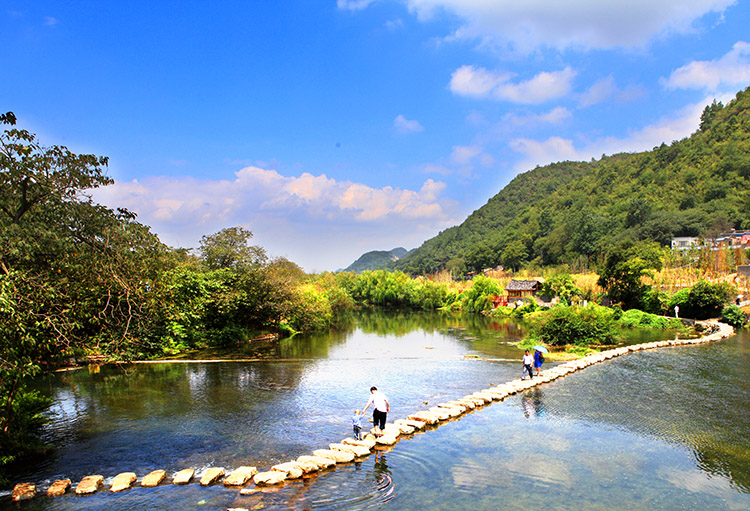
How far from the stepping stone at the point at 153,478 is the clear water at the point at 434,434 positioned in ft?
0.56

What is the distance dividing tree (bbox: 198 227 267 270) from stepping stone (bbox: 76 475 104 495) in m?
26.4

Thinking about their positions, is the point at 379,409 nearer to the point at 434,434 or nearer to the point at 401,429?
the point at 401,429

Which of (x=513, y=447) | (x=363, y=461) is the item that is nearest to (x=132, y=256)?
(x=363, y=461)

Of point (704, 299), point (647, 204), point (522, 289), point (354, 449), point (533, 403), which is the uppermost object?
point (647, 204)

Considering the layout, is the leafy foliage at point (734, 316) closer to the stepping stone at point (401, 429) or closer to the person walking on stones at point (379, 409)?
the stepping stone at point (401, 429)

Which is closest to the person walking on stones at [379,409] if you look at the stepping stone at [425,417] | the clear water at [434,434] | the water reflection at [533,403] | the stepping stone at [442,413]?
the clear water at [434,434]

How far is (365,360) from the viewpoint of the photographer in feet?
87.4

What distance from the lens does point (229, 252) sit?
36312 millimetres

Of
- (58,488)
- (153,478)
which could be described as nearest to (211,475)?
(153,478)

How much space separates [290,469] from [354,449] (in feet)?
5.70

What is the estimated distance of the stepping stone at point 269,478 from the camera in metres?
9.84

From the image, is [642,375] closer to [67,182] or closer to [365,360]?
[365,360]

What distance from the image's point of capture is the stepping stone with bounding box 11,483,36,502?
9523mm

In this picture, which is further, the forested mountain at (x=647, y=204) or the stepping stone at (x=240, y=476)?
the forested mountain at (x=647, y=204)
